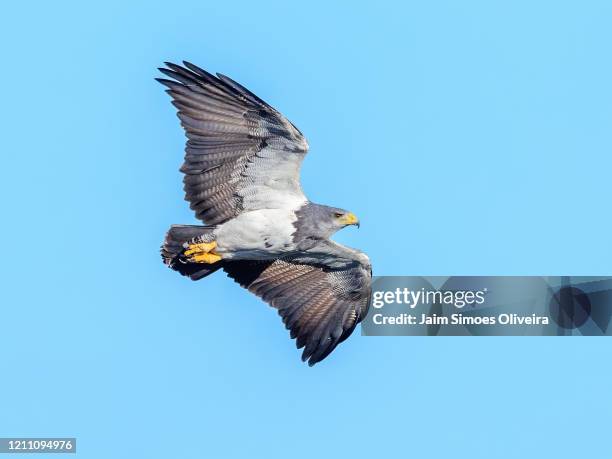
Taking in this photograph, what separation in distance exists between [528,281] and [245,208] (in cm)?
760

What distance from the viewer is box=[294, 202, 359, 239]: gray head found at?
20188mm

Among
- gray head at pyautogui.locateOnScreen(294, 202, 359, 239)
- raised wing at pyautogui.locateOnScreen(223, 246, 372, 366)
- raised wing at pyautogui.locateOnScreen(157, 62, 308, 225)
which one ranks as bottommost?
raised wing at pyautogui.locateOnScreen(223, 246, 372, 366)

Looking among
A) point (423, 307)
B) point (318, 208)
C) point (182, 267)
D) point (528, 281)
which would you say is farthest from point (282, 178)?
point (528, 281)

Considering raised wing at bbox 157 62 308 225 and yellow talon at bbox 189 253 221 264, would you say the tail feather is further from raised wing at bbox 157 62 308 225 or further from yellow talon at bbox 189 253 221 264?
raised wing at bbox 157 62 308 225

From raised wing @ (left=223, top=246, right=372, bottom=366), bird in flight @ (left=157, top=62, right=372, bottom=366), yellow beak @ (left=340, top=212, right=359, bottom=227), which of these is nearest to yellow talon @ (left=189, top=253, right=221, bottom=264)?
bird in flight @ (left=157, top=62, right=372, bottom=366)

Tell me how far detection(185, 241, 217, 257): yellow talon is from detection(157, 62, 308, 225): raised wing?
0.35 m

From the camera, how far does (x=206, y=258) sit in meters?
20.5

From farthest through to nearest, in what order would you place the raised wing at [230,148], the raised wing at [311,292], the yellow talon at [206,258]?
the raised wing at [311,292], the yellow talon at [206,258], the raised wing at [230,148]

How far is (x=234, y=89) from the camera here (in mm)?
19641

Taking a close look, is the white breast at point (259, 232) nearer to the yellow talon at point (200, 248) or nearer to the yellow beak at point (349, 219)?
the yellow talon at point (200, 248)

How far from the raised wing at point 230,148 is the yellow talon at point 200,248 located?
35 centimetres

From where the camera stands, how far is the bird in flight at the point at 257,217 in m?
19.8

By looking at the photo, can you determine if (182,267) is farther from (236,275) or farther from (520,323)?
(520,323)

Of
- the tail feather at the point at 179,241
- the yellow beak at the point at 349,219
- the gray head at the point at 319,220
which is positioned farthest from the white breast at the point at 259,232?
the yellow beak at the point at 349,219
